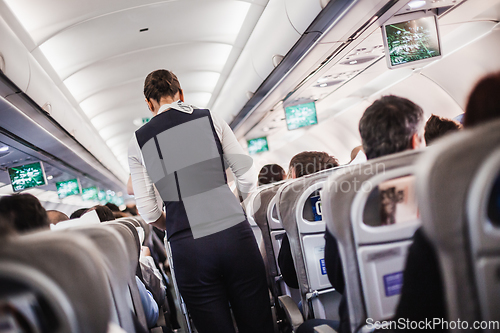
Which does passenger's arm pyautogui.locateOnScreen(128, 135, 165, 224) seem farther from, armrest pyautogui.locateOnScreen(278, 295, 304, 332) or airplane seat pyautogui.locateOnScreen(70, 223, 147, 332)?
armrest pyautogui.locateOnScreen(278, 295, 304, 332)

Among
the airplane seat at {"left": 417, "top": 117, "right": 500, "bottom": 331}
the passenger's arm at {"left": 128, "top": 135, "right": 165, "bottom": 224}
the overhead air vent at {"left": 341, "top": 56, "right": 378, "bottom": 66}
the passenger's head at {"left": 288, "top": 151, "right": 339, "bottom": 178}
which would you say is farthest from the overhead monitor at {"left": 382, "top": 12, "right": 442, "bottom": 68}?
the airplane seat at {"left": 417, "top": 117, "right": 500, "bottom": 331}

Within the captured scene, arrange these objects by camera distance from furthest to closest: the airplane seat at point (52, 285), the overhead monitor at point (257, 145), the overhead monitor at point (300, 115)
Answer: the overhead monitor at point (257, 145), the overhead monitor at point (300, 115), the airplane seat at point (52, 285)

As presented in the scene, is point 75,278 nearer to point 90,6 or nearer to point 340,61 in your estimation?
point 90,6

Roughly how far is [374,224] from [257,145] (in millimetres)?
13831

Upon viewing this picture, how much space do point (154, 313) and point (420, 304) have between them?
74.4 inches

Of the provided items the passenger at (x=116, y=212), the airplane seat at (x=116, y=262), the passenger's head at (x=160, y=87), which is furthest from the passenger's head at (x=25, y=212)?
the passenger at (x=116, y=212)

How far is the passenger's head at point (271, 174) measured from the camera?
14.5 feet

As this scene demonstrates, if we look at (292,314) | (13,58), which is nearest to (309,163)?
(292,314)

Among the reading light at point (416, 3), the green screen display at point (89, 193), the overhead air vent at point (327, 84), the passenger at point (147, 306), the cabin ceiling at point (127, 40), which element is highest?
the cabin ceiling at point (127, 40)

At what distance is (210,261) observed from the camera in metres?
1.89

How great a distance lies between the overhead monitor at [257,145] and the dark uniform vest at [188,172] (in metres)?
13.0

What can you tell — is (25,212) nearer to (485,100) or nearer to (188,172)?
(188,172)

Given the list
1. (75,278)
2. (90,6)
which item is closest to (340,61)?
(90,6)

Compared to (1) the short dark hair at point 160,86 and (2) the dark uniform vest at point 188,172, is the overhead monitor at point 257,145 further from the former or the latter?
(2) the dark uniform vest at point 188,172
